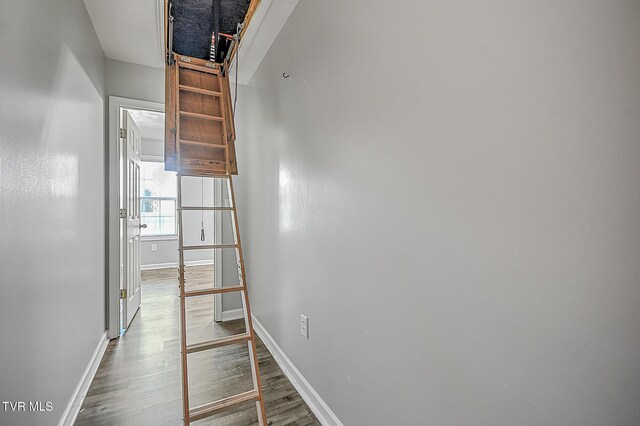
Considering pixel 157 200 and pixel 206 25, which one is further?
pixel 157 200

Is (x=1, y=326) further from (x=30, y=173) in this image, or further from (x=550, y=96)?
(x=550, y=96)

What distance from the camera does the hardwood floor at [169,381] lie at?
5.61ft

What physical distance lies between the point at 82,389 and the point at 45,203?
52.4 inches

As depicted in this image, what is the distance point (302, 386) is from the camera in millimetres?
1899

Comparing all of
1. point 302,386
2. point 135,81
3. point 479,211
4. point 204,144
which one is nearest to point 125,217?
point 135,81

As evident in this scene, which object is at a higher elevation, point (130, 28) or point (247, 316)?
point (130, 28)

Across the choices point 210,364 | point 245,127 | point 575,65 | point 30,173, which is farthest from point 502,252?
point 245,127

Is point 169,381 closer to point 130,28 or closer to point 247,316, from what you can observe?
point 247,316

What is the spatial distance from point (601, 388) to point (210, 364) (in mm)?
2397

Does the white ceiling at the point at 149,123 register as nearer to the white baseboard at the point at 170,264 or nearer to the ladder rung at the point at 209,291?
the white baseboard at the point at 170,264

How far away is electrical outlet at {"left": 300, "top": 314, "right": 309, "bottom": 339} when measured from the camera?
1875 millimetres

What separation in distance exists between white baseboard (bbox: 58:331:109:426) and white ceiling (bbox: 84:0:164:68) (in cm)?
262

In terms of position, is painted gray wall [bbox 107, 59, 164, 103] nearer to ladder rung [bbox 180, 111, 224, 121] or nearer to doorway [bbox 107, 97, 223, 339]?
doorway [bbox 107, 97, 223, 339]

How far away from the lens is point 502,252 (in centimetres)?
77
